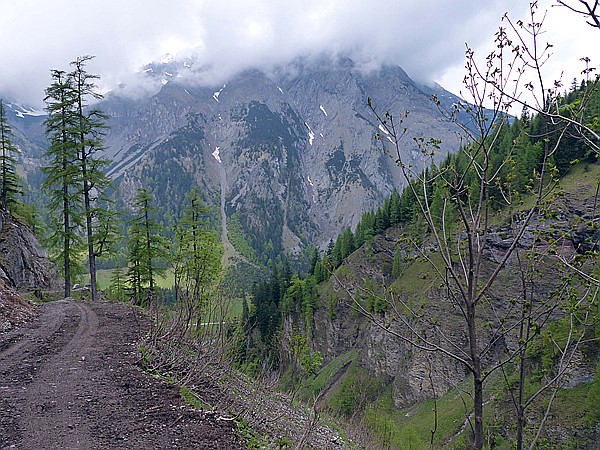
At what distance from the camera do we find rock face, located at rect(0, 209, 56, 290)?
28078mm

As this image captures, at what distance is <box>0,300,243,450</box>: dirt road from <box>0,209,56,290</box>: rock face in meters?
18.0

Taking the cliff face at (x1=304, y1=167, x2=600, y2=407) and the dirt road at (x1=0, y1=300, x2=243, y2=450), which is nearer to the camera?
the dirt road at (x1=0, y1=300, x2=243, y2=450)

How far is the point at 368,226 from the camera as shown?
8331 centimetres

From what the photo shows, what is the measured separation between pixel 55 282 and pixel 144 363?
96.2 ft

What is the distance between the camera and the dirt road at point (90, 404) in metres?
7.07

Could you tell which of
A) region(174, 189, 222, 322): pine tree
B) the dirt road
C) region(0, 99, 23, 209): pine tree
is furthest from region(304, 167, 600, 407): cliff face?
region(0, 99, 23, 209): pine tree

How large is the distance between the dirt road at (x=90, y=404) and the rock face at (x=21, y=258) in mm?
18046

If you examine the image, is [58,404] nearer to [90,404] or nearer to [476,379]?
[90,404]

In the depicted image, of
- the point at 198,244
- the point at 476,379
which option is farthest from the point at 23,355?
the point at 198,244

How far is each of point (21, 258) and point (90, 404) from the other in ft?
87.6

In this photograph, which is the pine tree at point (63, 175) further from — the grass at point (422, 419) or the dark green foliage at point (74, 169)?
the grass at point (422, 419)

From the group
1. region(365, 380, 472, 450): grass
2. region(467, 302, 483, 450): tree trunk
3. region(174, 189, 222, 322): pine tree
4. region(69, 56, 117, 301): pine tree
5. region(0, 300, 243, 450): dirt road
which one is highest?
region(69, 56, 117, 301): pine tree

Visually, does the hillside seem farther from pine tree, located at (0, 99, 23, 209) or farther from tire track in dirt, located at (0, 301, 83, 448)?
pine tree, located at (0, 99, 23, 209)

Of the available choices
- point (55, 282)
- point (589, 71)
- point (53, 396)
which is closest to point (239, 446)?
point (53, 396)
